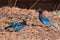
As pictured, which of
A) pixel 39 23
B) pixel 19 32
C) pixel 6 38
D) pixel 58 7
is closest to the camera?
pixel 6 38

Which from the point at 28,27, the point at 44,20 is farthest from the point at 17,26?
the point at 44,20

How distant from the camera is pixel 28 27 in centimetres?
920

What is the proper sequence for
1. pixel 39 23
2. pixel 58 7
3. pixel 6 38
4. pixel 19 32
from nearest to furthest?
pixel 6 38 < pixel 19 32 < pixel 39 23 < pixel 58 7

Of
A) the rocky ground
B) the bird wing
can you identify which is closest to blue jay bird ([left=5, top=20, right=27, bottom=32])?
the rocky ground

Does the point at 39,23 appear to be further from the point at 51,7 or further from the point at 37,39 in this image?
the point at 51,7

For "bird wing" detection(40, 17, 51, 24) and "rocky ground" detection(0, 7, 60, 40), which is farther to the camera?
"bird wing" detection(40, 17, 51, 24)

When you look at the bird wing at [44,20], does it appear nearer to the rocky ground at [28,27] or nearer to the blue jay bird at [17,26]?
the rocky ground at [28,27]

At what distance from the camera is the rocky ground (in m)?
8.34

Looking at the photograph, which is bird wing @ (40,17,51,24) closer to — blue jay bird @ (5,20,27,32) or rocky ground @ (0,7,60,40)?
rocky ground @ (0,7,60,40)

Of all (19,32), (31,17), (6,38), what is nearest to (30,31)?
(19,32)

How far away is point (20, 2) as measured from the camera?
12.8 meters

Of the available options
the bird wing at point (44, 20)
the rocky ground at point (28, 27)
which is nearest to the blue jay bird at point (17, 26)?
the rocky ground at point (28, 27)

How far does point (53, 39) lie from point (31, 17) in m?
2.19

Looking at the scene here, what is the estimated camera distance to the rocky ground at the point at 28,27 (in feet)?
27.4
